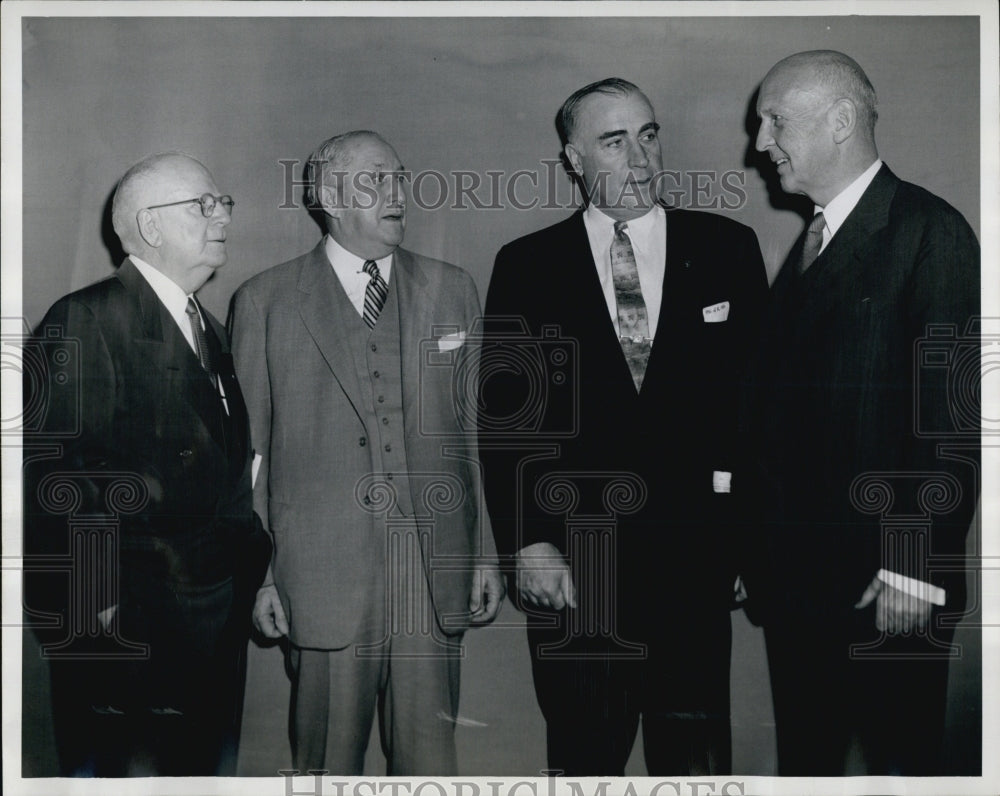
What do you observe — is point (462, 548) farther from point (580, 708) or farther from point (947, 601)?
point (947, 601)

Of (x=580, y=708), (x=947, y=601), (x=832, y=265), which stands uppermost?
(x=832, y=265)

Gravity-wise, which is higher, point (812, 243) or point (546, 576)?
point (812, 243)

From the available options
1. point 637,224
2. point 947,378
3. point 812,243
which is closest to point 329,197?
point 637,224

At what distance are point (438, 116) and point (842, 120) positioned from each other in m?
1.26

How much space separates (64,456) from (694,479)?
1975mm

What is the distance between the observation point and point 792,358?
10.9 feet

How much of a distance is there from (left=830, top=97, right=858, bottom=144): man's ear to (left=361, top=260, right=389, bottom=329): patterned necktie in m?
1.48

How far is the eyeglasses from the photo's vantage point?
131 inches

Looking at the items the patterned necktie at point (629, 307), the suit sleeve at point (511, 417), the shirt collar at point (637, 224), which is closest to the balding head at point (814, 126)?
the shirt collar at point (637, 224)

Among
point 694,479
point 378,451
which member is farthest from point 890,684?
point 378,451

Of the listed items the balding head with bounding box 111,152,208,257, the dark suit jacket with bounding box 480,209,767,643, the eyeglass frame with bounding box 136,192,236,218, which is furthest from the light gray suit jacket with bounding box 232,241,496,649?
the balding head with bounding box 111,152,208,257

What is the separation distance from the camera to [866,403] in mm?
3307

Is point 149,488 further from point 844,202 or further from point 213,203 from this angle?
point 844,202

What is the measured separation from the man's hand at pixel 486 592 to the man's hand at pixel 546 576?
2.6 inches
